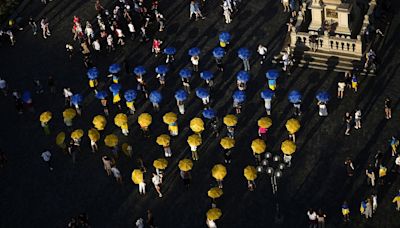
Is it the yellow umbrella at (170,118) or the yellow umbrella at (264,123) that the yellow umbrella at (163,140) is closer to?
the yellow umbrella at (170,118)

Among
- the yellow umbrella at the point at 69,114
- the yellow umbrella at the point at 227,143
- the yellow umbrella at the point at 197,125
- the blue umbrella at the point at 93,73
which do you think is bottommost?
the yellow umbrella at the point at 227,143

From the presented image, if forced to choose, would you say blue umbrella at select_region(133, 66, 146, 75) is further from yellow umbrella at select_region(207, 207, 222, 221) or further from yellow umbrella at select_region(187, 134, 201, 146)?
yellow umbrella at select_region(207, 207, 222, 221)

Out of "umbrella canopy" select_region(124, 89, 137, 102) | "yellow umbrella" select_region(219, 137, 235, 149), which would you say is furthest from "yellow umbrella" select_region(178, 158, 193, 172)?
"umbrella canopy" select_region(124, 89, 137, 102)

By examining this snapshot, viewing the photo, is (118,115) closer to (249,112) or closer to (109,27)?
(249,112)

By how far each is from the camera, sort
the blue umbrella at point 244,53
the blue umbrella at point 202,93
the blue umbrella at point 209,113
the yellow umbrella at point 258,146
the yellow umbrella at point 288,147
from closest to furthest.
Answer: the yellow umbrella at point 288,147, the yellow umbrella at point 258,146, the blue umbrella at point 209,113, the blue umbrella at point 202,93, the blue umbrella at point 244,53

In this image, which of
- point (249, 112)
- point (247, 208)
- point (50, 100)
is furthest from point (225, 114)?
point (50, 100)

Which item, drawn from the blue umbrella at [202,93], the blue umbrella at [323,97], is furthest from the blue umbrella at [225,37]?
the blue umbrella at [323,97]

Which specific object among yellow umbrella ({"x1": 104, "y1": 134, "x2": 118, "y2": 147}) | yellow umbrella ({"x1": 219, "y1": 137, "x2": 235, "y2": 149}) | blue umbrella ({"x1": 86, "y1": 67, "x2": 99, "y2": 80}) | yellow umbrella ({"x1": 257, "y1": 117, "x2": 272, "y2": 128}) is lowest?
yellow umbrella ({"x1": 257, "y1": 117, "x2": 272, "y2": 128})
